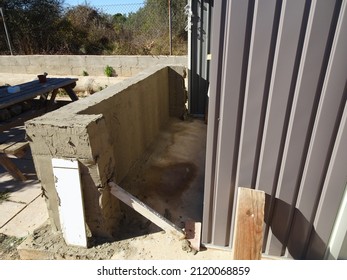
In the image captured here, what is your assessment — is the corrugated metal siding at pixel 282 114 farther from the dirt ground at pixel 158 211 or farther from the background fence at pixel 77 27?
the background fence at pixel 77 27

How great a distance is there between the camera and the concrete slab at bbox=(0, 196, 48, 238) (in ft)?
9.47

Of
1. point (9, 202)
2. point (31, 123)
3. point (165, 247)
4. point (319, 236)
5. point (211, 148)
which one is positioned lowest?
point (9, 202)

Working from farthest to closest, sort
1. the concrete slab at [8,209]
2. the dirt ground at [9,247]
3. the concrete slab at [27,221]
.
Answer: the concrete slab at [8,209], the concrete slab at [27,221], the dirt ground at [9,247]

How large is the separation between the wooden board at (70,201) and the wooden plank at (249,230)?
1295mm

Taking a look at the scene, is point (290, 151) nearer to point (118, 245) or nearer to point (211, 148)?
point (211, 148)

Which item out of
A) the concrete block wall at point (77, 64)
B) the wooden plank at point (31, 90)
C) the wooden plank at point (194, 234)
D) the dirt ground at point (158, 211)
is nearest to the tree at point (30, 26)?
the concrete block wall at point (77, 64)

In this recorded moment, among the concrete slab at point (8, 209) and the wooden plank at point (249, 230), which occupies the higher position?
the wooden plank at point (249, 230)

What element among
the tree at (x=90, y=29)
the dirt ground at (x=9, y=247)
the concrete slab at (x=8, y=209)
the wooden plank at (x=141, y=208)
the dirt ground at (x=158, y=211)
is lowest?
the dirt ground at (x=9, y=247)

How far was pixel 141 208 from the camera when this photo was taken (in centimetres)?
232

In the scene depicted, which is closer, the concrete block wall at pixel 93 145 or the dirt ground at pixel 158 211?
the concrete block wall at pixel 93 145

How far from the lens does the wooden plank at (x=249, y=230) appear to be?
1764mm

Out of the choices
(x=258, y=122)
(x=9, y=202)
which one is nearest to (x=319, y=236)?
(x=258, y=122)
